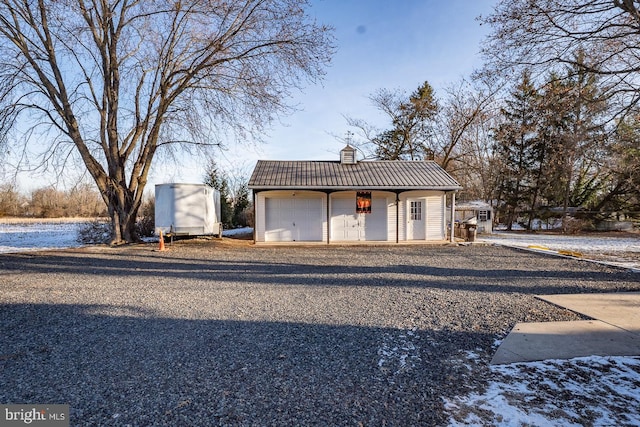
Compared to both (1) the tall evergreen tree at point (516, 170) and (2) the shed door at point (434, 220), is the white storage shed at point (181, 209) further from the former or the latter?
(1) the tall evergreen tree at point (516, 170)

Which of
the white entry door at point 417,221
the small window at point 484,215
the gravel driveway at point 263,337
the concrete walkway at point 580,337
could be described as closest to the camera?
the gravel driveway at point 263,337

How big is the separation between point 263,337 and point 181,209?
11.7 metres

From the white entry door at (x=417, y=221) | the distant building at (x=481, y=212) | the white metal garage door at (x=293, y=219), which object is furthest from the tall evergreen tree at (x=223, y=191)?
the distant building at (x=481, y=212)

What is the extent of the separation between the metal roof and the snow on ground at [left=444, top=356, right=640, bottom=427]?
1197 centimetres

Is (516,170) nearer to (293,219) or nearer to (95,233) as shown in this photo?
(293,219)

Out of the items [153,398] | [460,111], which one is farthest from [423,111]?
[153,398]

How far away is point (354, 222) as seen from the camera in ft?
53.0

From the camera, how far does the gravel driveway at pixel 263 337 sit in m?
2.69

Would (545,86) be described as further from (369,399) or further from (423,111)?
(423,111)

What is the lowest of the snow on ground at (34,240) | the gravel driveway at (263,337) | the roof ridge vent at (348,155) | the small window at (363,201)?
the gravel driveway at (263,337)

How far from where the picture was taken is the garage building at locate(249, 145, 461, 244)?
15.6 metres

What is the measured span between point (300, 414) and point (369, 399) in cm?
60

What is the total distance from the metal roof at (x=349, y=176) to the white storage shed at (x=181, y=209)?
2488 millimetres

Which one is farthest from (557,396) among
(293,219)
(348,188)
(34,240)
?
(34,240)
